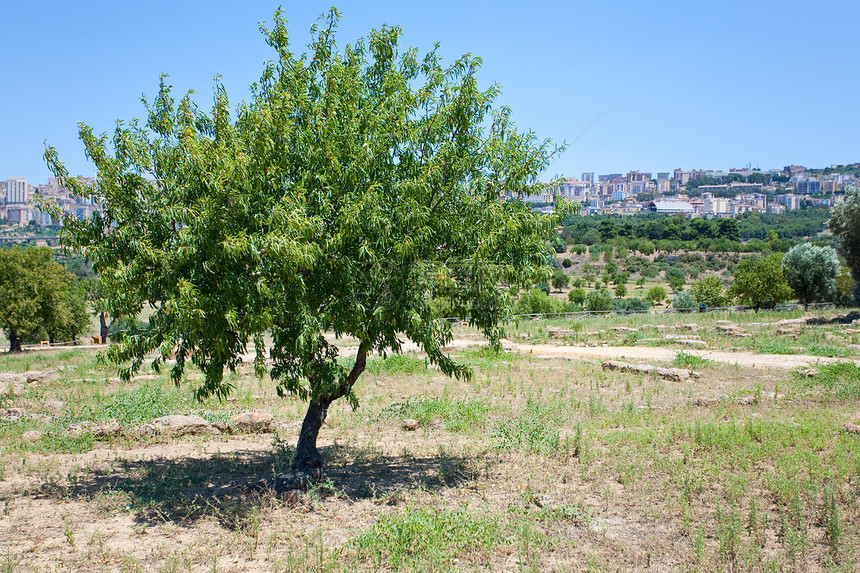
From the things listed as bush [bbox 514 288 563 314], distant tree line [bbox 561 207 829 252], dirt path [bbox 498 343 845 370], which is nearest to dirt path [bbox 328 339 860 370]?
dirt path [bbox 498 343 845 370]

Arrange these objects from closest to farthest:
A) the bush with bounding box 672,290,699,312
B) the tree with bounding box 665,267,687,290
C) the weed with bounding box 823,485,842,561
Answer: the weed with bounding box 823,485,842,561
the bush with bounding box 672,290,699,312
the tree with bounding box 665,267,687,290

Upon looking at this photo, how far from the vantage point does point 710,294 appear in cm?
5753

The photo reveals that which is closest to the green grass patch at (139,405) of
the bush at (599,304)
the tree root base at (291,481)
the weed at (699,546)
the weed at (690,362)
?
the tree root base at (291,481)

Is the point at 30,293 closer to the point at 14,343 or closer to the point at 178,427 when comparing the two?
the point at 14,343

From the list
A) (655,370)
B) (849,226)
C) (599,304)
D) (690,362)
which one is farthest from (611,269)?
(655,370)

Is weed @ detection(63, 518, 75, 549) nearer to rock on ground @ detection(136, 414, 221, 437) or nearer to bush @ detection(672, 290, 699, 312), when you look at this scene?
rock on ground @ detection(136, 414, 221, 437)

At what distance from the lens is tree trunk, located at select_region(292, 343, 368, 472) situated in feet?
29.8

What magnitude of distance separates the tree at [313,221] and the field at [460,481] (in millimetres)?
1631

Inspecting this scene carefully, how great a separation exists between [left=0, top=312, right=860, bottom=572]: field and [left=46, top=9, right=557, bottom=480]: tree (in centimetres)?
163

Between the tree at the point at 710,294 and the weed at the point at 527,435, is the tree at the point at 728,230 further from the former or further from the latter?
the weed at the point at 527,435

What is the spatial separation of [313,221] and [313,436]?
353 cm

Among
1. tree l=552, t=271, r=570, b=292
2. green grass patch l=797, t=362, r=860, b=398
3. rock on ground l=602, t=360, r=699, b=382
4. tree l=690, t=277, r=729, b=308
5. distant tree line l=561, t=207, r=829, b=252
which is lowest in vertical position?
rock on ground l=602, t=360, r=699, b=382

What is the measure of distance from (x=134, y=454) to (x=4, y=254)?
102 ft

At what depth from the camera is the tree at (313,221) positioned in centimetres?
752
